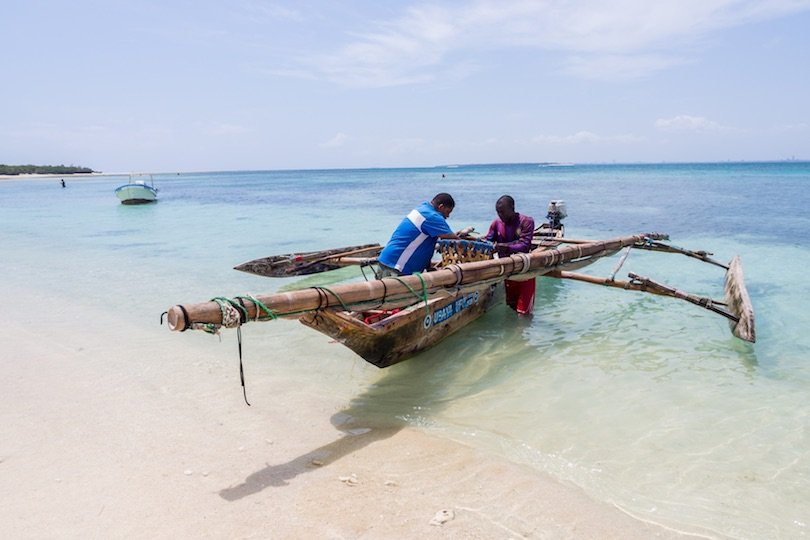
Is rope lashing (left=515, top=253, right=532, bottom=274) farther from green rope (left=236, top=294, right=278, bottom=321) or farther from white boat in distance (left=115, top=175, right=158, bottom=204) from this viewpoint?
white boat in distance (left=115, top=175, right=158, bottom=204)

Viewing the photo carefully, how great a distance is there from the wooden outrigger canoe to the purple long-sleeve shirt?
617 millimetres

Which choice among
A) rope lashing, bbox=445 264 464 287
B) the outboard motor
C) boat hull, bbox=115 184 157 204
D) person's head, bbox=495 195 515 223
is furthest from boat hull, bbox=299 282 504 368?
boat hull, bbox=115 184 157 204

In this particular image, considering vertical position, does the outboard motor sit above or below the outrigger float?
above

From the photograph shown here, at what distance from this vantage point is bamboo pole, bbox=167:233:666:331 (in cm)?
323

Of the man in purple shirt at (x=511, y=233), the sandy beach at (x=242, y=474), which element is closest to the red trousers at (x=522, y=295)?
the man in purple shirt at (x=511, y=233)

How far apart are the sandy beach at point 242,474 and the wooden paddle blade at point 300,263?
256 centimetres

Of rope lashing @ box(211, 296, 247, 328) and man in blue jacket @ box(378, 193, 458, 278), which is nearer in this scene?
rope lashing @ box(211, 296, 247, 328)

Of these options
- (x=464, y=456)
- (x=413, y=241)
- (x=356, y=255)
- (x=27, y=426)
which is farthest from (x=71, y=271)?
(x=464, y=456)

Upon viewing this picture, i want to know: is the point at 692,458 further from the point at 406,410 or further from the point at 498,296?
the point at 498,296

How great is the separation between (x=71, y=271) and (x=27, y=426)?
28.5 ft

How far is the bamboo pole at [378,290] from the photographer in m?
3.23

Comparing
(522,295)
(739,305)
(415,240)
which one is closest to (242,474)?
(415,240)

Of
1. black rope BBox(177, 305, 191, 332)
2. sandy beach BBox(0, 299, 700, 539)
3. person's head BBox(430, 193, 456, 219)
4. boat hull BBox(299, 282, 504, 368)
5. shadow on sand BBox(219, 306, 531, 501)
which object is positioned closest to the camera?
black rope BBox(177, 305, 191, 332)

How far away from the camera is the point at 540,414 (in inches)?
192
